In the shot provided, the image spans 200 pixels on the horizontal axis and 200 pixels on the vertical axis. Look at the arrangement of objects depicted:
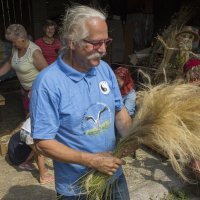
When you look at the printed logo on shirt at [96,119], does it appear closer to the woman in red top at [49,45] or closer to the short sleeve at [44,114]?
the short sleeve at [44,114]

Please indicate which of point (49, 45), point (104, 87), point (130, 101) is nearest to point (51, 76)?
point (104, 87)

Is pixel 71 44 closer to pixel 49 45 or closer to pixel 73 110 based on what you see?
pixel 73 110

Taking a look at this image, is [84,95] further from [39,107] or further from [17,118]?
[17,118]

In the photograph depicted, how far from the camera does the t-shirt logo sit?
7.05 feet

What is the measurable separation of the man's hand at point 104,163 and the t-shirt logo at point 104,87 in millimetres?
378

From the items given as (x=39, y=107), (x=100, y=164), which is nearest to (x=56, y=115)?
(x=39, y=107)

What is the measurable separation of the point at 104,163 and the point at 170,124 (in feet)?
1.27

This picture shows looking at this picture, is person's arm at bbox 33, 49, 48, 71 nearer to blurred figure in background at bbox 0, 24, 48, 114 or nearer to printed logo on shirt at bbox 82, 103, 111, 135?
blurred figure in background at bbox 0, 24, 48, 114

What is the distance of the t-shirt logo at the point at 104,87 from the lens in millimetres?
2150

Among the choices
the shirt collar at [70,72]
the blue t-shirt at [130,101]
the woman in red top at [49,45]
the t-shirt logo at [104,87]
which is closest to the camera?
the shirt collar at [70,72]

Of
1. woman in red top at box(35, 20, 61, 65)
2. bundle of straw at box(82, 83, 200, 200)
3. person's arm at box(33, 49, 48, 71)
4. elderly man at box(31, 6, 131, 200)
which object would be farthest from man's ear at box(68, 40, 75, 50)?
woman in red top at box(35, 20, 61, 65)

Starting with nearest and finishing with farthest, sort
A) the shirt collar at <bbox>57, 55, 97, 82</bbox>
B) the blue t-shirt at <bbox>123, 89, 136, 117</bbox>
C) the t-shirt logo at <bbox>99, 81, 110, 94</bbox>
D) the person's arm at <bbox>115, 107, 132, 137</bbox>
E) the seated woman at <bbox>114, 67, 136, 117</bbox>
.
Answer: the shirt collar at <bbox>57, 55, 97, 82</bbox> < the t-shirt logo at <bbox>99, 81, 110, 94</bbox> < the person's arm at <bbox>115, 107, 132, 137</bbox> < the blue t-shirt at <bbox>123, 89, 136, 117</bbox> < the seated woman at <bbox>114, 67, 136, 117</bbox>

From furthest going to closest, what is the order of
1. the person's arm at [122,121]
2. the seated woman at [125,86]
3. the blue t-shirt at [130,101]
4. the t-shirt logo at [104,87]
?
the seated woman at [125,86] < the blue t-shirt at [130,101] < the person's arm at [122,121] < the t-shirt logo at [104,87]

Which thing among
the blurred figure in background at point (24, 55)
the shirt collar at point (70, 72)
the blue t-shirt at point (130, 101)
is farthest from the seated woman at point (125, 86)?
the shirt collar at point (70, 72)
